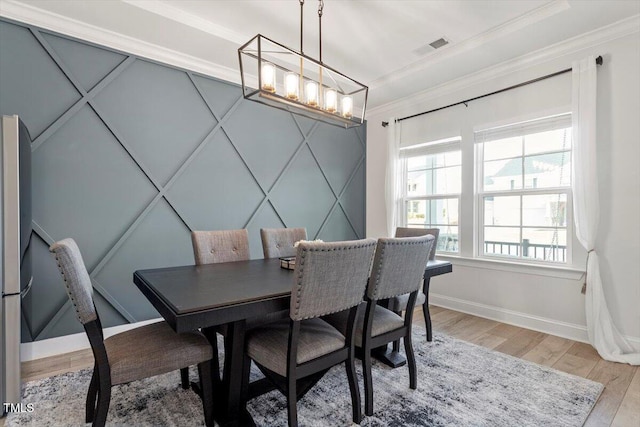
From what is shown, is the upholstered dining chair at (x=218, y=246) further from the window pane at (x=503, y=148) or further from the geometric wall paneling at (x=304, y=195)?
the window pane at (x=503, y=148)

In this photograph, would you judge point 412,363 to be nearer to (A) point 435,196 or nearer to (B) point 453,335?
(B) point 453,335

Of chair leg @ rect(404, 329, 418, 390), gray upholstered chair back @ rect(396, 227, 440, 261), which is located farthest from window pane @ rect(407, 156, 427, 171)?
chair leg @ rect(404, 329, 418, 390)

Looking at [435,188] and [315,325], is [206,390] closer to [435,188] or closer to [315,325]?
[315,325]

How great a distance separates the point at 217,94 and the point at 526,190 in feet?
11.4

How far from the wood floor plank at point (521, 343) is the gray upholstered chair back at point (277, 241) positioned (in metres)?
2.01

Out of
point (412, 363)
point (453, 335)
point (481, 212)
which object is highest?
point (481, 212)

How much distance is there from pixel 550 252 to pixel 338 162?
2785 mm

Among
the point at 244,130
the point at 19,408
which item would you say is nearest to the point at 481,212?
the point at 244,130

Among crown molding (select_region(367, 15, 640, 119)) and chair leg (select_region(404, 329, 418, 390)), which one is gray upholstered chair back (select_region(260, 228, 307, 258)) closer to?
chair leg (select_region(404, 329, 418, 390))

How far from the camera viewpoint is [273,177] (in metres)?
3.92

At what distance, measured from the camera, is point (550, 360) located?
2490 mm

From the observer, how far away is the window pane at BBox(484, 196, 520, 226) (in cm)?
338

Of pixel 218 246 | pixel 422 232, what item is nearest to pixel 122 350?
pixel 218 246

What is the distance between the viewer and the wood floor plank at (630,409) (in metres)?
1.73
